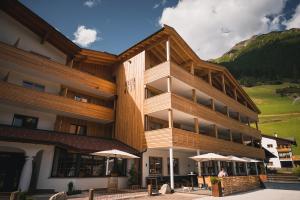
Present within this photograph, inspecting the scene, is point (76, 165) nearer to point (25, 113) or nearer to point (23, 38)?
point (25, 113)

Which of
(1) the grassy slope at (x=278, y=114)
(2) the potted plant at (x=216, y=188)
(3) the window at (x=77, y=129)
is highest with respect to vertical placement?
(1) the grassy slope at (x=278, y=114)

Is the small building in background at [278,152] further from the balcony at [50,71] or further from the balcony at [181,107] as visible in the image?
the balcony at [50,71]

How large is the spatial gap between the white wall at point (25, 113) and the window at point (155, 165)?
10.2 meters

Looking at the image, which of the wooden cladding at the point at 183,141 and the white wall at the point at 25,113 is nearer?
the white wall at the point at 25,113

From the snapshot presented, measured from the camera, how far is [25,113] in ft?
61.3

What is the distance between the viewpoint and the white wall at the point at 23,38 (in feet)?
62.8

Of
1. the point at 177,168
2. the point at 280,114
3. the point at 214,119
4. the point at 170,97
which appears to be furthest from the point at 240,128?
the point at 280,114

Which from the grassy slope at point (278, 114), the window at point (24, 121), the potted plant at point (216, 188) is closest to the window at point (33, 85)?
the window at point (24, 121)

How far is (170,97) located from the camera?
766 inches

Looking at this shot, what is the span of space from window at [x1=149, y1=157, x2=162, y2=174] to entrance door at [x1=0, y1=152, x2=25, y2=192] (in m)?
11.2

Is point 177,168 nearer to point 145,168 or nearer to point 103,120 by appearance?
point 145,168

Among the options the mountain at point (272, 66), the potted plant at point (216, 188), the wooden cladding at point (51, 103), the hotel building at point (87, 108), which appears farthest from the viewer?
the mountain at point (272, 66)

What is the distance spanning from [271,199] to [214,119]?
46.2 feet

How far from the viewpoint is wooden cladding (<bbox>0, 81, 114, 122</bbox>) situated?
16.8 meters
